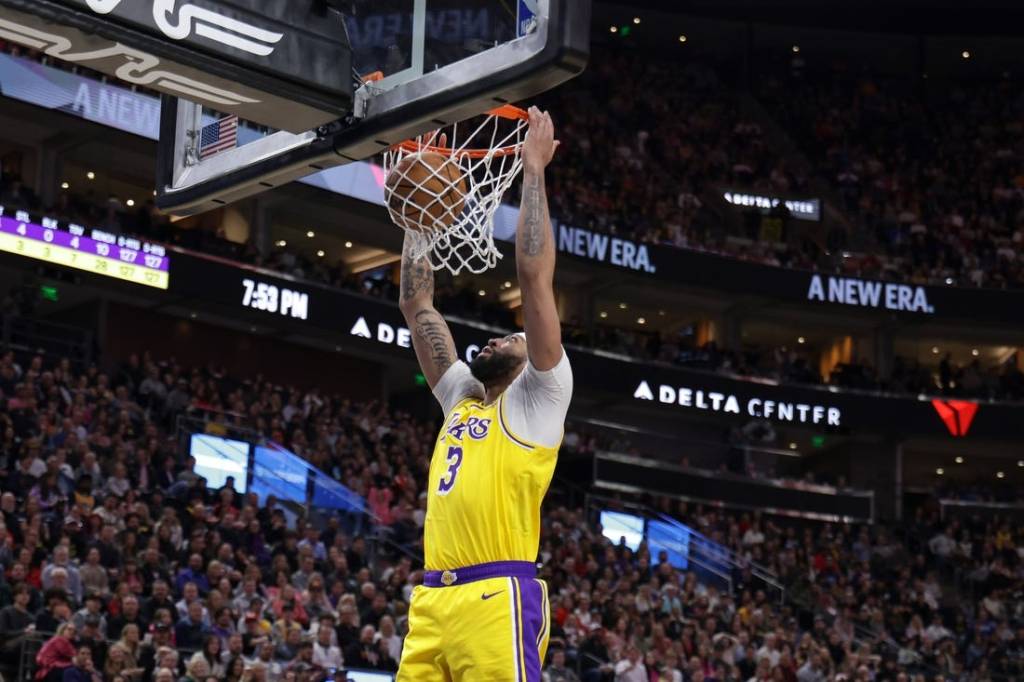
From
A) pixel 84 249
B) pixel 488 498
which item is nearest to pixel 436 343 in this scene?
pixel 488 498

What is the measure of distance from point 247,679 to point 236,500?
5920 millimetres

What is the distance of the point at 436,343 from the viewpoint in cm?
660

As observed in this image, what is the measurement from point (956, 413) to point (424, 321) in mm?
30015

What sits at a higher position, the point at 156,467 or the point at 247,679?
the point at 156,467

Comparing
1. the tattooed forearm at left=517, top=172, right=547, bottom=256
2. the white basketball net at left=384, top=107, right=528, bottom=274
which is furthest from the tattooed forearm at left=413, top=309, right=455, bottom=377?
the tattooed forearm at left=517, top=172, right=547, bottom=256

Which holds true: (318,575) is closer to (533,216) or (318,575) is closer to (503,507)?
(503,507)

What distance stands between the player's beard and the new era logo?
3012cm

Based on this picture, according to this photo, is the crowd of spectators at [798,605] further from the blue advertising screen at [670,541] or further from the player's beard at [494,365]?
the player's beard at [494,365]

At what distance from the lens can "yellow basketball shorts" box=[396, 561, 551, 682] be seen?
570cm

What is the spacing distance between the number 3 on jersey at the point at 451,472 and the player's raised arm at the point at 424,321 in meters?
0.52

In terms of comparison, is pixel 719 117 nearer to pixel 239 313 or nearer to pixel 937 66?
pixel 937 66

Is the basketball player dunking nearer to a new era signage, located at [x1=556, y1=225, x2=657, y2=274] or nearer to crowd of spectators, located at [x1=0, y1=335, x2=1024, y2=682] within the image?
crowd of spectators, located at [x1=0, y1=335, x2=1024, y2=682]

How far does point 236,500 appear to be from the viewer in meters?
18.7

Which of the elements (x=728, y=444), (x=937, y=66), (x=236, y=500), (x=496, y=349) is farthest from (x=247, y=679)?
(x=937, y=66)
